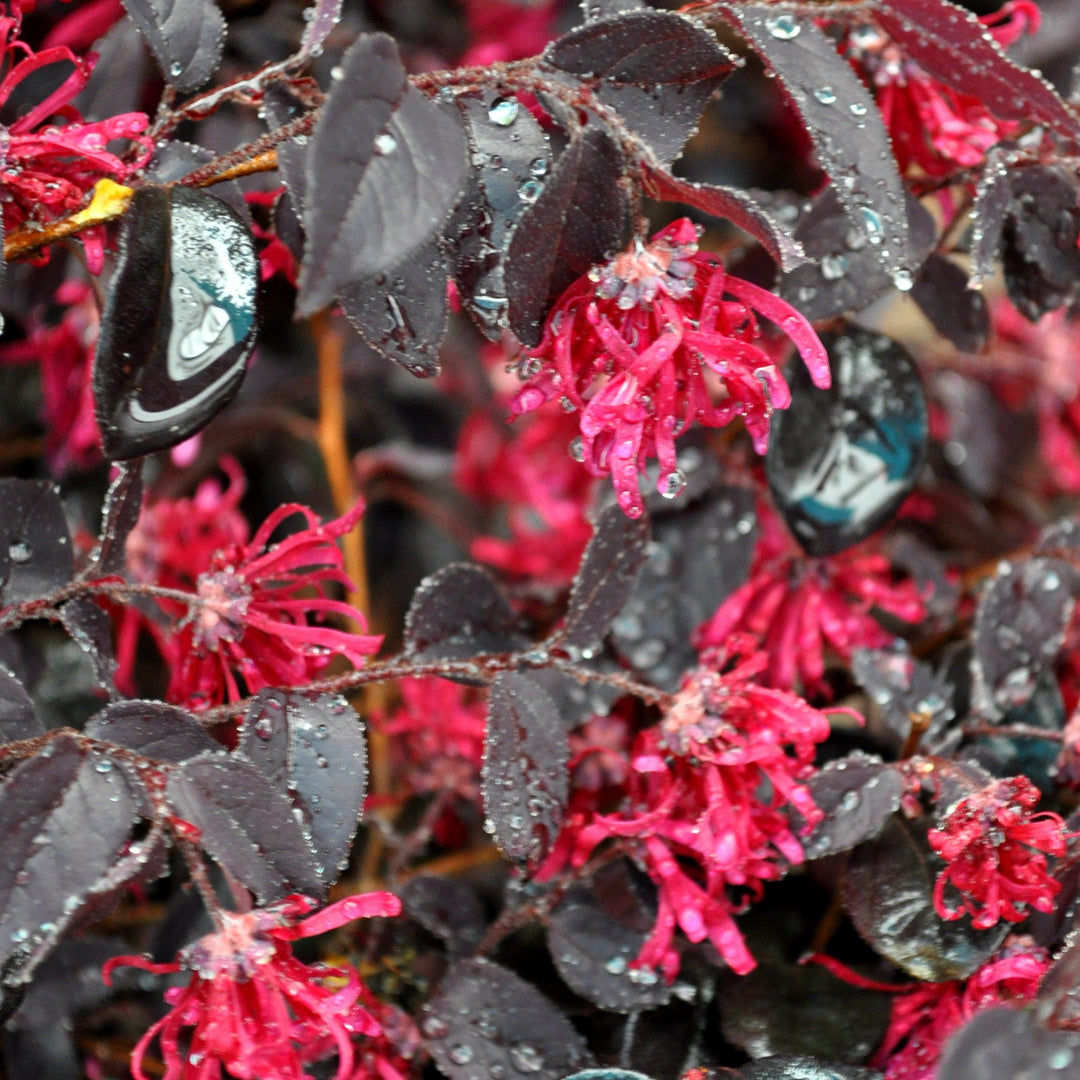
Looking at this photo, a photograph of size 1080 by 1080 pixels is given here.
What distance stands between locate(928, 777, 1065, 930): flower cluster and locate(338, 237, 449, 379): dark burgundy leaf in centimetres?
30

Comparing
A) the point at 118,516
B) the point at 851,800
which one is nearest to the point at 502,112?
the point at 118,516

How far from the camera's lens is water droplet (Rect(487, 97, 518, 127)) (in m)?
0.47

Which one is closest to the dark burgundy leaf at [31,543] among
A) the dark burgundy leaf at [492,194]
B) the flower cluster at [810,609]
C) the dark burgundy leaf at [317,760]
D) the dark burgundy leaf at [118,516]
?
the dark burgundy leaf at [118,516]

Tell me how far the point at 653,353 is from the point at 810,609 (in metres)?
0.30

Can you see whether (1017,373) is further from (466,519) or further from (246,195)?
(246,195)

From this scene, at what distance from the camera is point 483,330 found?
1.56 ft

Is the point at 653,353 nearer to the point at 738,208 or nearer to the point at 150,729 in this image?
the point at 738,208

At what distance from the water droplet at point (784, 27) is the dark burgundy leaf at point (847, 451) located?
21 centimetres

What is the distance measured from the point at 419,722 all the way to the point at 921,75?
48 cm

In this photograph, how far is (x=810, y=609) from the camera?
0.70m

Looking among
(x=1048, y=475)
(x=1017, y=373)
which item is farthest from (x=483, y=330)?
(x=1048, y=475)

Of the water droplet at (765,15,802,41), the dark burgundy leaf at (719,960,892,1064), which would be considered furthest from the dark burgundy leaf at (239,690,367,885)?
the water droplet at (765,15,802,41)

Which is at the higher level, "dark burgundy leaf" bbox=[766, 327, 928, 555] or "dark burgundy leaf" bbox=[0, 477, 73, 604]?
"dark burgundy leaf" bbox=[766, 327, 928, 555]

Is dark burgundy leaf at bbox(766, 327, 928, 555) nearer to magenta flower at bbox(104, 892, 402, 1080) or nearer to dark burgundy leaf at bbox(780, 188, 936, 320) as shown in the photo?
dark burgundy leaf at bbox(780, 188, 936, 320)
